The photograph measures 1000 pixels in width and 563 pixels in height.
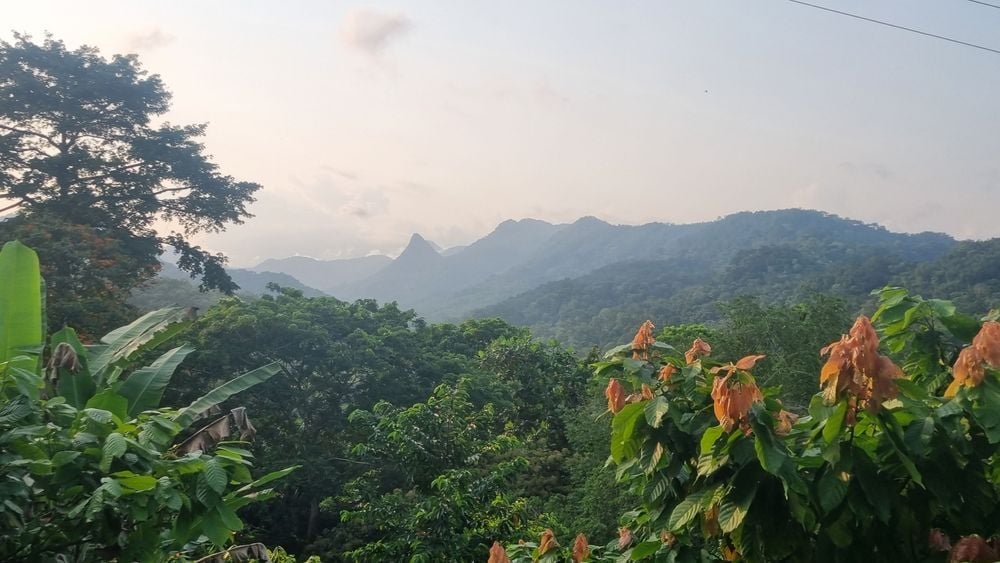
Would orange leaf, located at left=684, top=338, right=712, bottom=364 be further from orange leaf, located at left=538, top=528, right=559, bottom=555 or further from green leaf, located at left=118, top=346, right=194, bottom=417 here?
green leaf, located at left=118, top=346, right=194, bottom=417

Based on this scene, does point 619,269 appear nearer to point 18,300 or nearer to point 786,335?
point 786,335

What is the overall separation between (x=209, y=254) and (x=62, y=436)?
13956 millimetres

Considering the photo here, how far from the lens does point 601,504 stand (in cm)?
933

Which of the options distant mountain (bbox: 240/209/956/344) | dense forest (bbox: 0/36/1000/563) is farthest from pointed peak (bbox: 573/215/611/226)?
dense forest (bbox: 0/36/1000/563)

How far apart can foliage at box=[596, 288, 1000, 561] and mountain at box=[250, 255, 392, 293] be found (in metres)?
147

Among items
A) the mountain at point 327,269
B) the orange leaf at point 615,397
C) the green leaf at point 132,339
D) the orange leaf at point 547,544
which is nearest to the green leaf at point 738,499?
the orange leaf at point 615,397

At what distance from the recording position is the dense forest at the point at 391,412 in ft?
7.03

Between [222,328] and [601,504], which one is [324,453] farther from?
[601,504]

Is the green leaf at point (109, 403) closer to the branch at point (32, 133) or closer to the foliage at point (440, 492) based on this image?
the foliage at point (440, 492)

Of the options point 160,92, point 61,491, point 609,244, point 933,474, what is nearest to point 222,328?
point 160,92

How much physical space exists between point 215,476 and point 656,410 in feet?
6.66

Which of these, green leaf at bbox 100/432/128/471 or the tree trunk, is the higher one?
green leaf at bbox 100/432/128/471

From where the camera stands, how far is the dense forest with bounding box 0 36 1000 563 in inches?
84.4

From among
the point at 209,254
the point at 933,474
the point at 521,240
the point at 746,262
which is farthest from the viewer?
the point at 521,240
